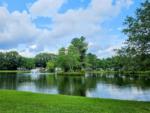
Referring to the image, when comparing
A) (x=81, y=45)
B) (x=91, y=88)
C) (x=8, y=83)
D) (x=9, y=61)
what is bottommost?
(x=91, y=88)

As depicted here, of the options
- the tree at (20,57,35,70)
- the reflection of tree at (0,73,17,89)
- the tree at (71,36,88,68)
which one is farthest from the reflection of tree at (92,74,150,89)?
the tree at (20,57,35,70)

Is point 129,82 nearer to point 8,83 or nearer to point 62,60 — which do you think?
point 8,83

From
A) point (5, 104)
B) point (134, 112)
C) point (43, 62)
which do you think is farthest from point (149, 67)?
point (43, 62)

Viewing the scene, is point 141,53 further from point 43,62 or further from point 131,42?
point 43,62

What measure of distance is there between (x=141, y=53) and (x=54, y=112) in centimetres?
846

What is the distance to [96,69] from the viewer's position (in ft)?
499

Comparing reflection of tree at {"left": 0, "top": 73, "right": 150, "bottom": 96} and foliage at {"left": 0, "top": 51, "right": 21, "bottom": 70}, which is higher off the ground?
foliage at {"left": 0, "top": 51, "right": 21, "bottom": 70}

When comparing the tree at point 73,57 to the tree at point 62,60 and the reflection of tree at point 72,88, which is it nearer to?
the tree at point 62,60

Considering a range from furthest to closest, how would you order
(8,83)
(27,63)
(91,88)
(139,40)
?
(27,63) → (8,83) → (91,88) → (139,40)

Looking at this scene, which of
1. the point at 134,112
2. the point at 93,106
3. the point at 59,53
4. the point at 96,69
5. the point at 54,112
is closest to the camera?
the point at 54,112

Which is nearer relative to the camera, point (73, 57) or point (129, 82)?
point (129, 82)

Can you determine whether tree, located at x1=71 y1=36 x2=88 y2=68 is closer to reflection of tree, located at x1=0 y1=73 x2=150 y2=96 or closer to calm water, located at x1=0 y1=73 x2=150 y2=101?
reflection of tree, located at x1=0 y1=73 x2=150 y2=96

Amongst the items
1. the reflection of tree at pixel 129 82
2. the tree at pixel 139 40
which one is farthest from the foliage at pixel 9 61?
the tree at pixel 139 40

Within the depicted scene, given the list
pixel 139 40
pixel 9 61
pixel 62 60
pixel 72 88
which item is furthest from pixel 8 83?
pixel 9 61
